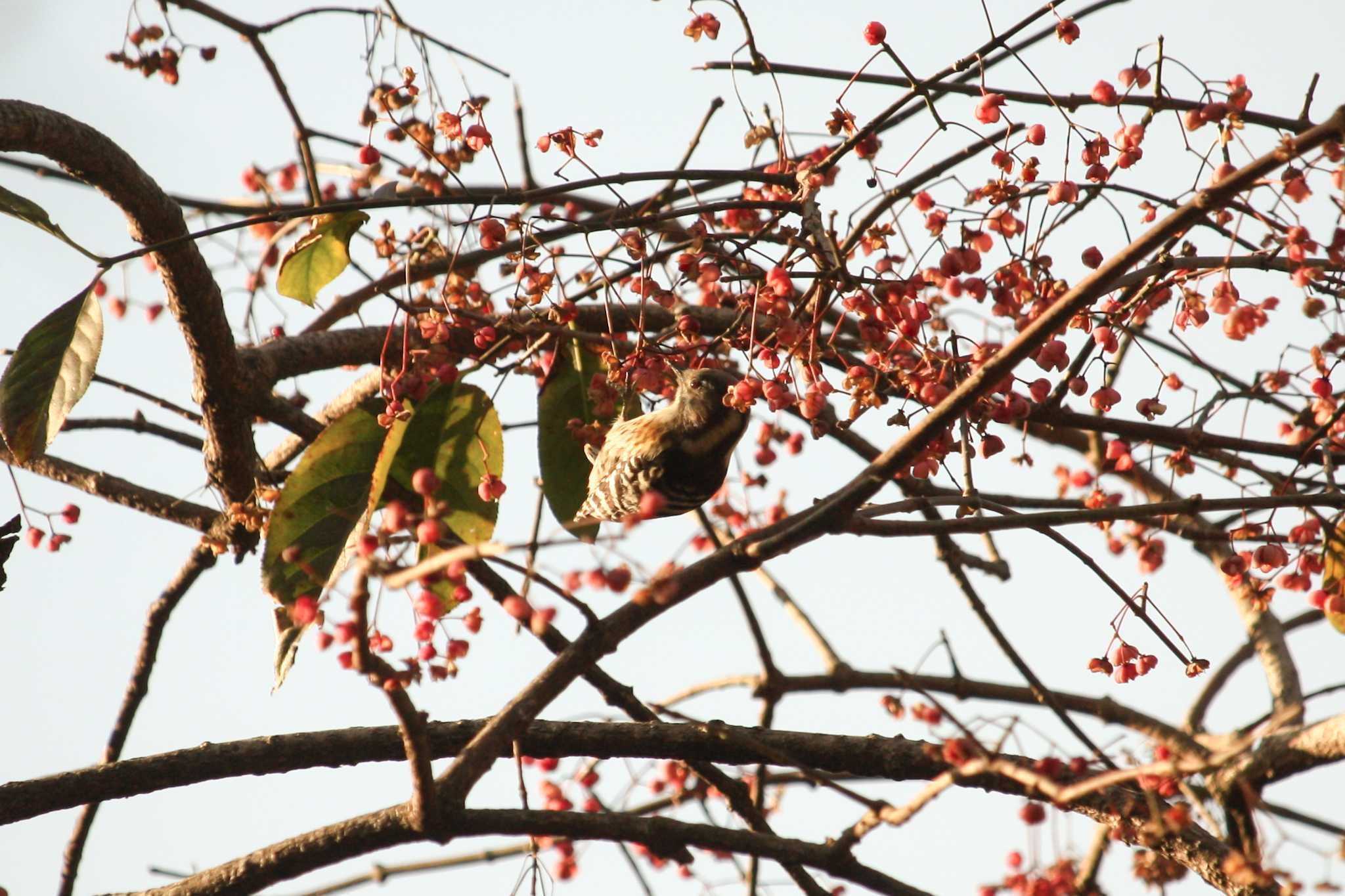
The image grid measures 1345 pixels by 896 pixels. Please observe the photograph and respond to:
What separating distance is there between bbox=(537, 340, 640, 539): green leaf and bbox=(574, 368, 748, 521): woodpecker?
0.15 metres

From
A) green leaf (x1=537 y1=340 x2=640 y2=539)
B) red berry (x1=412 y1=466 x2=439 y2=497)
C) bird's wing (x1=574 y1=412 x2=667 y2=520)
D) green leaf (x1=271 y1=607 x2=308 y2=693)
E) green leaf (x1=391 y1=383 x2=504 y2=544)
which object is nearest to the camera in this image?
red berry (x1=412 y1=466 x2=439 y2=497)

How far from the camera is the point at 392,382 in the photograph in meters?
3.54

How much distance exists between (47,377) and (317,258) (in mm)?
992

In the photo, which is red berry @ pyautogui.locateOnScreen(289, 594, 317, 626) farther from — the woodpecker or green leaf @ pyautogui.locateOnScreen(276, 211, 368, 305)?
the woodpecker

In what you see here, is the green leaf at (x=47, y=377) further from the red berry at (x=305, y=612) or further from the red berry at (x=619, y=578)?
the red berry at (x=619, y=578)

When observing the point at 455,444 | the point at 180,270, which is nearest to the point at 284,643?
the point at 455,444

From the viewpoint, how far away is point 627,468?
16.5 ft

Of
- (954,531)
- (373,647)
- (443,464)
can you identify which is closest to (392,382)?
(443,464)

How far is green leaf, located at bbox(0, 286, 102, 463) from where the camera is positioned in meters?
3.50

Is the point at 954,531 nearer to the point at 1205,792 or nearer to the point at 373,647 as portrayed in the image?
the point at 373,647

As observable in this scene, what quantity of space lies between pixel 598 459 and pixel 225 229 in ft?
5.76

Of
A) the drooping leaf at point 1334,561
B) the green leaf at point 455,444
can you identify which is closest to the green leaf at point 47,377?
the green leaf at point 455,444

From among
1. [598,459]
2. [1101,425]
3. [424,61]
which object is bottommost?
[1101,425]

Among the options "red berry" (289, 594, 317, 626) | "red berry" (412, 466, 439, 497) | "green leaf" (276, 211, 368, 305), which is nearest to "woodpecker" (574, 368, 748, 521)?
"green leaf" (276, 211, 368, 305)
